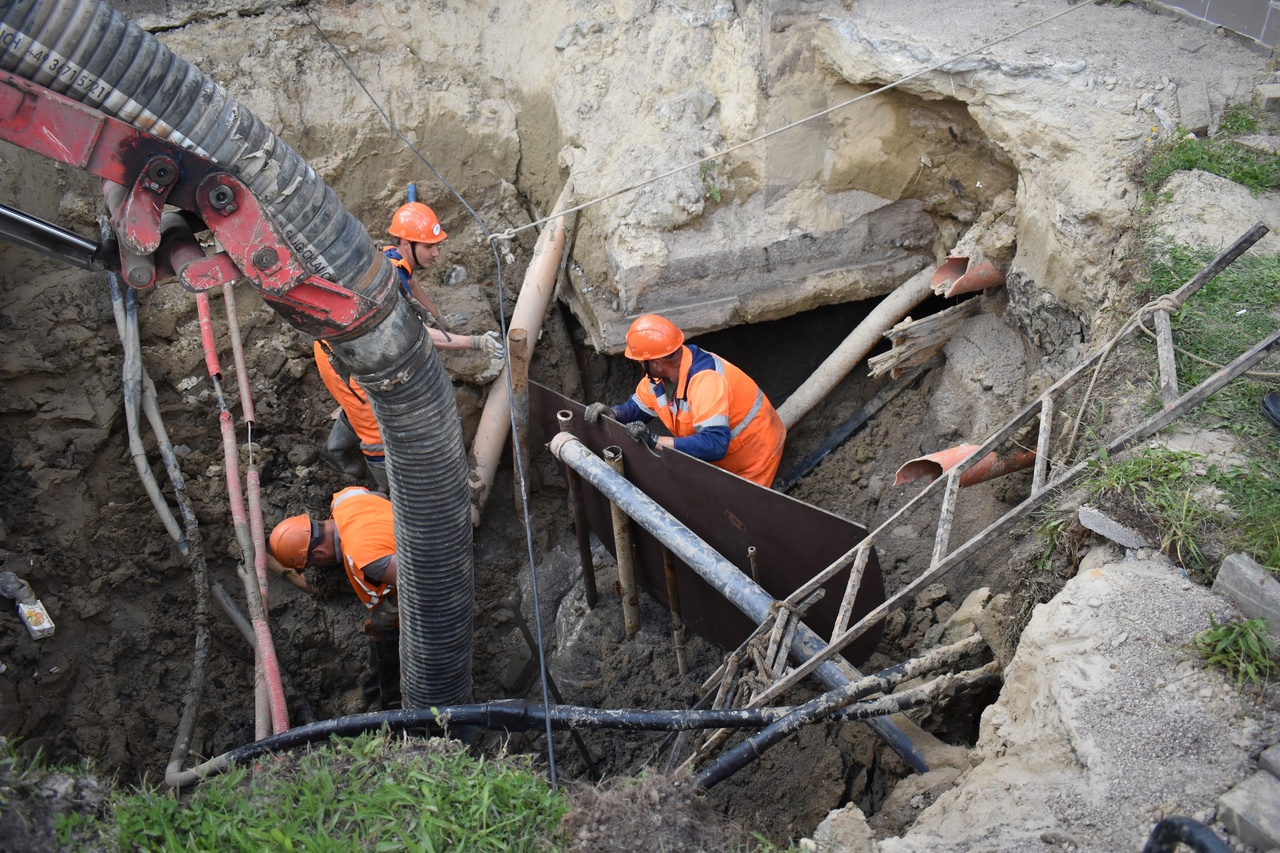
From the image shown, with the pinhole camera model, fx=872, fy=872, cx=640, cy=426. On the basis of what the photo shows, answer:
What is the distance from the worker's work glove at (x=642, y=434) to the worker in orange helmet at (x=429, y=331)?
1219 mm

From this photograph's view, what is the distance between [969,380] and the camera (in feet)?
17.5

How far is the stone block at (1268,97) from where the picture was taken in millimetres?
4728

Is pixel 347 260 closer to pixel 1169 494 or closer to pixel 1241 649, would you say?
pixel 1169 494

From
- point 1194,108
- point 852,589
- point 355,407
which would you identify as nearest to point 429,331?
point 355,407

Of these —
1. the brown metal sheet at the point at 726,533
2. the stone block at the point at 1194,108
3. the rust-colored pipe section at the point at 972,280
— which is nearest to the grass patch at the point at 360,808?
the brown metal sheet at the point at 726,533

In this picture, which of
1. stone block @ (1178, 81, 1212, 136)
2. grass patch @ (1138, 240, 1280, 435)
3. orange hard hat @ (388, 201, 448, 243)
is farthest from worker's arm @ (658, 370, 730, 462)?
stone block @ (1178, 81, 1212, 136)

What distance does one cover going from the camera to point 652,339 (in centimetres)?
→ 489

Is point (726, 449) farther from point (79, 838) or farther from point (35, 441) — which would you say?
A: point (35, 441)

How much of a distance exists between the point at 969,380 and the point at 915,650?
1835mm

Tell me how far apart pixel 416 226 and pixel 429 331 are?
A: 29.2 inches

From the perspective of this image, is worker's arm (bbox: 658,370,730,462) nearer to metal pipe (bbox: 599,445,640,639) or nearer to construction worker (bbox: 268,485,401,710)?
metal pipe (bbox: 599,445,640,639)

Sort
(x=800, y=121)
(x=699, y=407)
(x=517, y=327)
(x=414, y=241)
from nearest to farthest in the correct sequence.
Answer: (x=699, y=407)
(x=800, y=121)
(x=414, y=241)
(x=517, y=327)

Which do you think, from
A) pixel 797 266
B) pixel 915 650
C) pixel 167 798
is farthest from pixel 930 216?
pixel 167 798

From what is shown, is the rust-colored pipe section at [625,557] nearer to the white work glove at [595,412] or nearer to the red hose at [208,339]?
the white work glove at [595,412]
